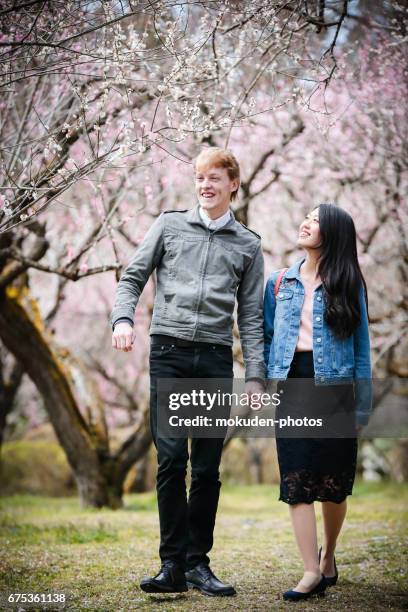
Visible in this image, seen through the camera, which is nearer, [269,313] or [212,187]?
[212,187]

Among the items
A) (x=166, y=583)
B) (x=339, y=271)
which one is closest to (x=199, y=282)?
(x=339, y=271)

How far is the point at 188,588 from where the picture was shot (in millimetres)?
3152

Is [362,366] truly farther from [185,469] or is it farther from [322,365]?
[185,469]

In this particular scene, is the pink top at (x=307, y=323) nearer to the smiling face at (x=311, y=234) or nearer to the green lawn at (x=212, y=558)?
the smiling face at (x=311, y=234)

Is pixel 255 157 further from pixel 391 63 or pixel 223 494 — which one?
pixel 223 494

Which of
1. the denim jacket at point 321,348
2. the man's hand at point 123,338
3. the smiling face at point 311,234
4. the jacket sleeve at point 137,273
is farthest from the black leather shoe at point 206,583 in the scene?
the smiling face at point 311,234

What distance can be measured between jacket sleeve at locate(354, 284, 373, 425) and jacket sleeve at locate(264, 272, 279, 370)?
433mm

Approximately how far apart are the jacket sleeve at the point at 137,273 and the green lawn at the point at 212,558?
132cm

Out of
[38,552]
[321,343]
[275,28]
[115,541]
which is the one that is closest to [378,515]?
[115,541]

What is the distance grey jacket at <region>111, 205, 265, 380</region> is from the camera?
317 cm

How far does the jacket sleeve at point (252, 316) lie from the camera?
3.26 metres

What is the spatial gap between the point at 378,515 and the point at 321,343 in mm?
4131

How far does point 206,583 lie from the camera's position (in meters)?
3.13

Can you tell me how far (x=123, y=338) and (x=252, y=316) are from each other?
2.39ft
